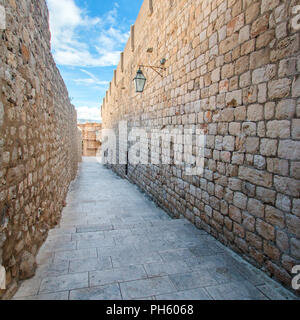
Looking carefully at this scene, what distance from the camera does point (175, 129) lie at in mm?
4629

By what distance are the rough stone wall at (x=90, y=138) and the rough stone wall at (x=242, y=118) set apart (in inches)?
887

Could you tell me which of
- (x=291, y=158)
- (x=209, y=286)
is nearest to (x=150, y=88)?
(x=291, y=158)

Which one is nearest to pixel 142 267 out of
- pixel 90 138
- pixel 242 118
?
pixel 242 118

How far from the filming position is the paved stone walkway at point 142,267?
203 centimetres

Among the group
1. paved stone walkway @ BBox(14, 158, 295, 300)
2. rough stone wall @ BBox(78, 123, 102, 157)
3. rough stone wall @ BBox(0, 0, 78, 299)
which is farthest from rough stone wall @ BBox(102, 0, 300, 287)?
rough stone wall @ BBox(78, 123, 102, 157)

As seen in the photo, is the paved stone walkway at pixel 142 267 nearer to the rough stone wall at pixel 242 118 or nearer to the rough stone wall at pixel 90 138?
the rough stone wall at pixel 242 118

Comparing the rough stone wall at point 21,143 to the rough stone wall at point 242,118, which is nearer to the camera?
the rough stone wall at point 21,143

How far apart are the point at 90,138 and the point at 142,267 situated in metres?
25.5

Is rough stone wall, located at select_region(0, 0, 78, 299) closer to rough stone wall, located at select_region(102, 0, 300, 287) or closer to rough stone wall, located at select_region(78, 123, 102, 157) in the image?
rough stone wall, located at select_region(102, 0, 300, 287)

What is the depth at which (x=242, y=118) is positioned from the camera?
8.75ft

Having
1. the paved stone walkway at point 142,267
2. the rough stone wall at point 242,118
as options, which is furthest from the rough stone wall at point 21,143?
the rough stone wall at point 242,118

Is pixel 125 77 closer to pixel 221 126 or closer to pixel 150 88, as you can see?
pixel 150 88

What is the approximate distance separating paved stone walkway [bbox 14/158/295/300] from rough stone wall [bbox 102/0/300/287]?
0.27 meters

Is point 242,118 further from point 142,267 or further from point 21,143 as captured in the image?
point 21,143
